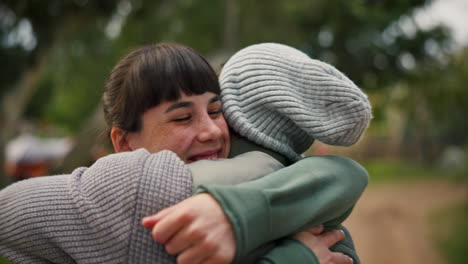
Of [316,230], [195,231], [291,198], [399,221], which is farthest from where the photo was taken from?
[399,221]

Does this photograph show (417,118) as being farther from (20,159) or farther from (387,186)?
(20,159)

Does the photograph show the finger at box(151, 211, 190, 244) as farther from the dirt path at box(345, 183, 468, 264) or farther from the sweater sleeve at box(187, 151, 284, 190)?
the dirt path at box(345, 183, 468, 264)

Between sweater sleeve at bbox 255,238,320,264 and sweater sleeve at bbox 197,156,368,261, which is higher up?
sweater sleeve at bbox 197,156,368,261

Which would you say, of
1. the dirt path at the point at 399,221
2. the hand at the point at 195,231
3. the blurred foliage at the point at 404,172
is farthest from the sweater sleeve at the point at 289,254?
the blurred foliage at the point at 404,172

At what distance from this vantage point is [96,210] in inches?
28.8

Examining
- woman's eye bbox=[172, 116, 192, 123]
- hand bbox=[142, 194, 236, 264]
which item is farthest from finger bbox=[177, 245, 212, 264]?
woman's eye bbox=[172, 116, 192, 123]

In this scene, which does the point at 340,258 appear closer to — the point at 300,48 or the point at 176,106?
the point at 176,106

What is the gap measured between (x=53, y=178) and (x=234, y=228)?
385 mm

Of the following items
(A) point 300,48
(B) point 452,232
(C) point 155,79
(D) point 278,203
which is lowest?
(B) point 452,232

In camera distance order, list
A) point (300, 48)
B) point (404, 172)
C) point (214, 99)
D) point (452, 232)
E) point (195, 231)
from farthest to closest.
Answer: point (404, 172) → point (452, 232) → point (300, 48) → point (214, 99) → point (195, 231)

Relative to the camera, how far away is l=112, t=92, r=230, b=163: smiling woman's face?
36.3 inches

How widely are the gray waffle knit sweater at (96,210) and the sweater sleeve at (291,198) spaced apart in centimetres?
8

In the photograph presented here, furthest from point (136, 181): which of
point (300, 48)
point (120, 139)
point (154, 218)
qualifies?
point (300, 48)

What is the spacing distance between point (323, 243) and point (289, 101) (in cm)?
28
